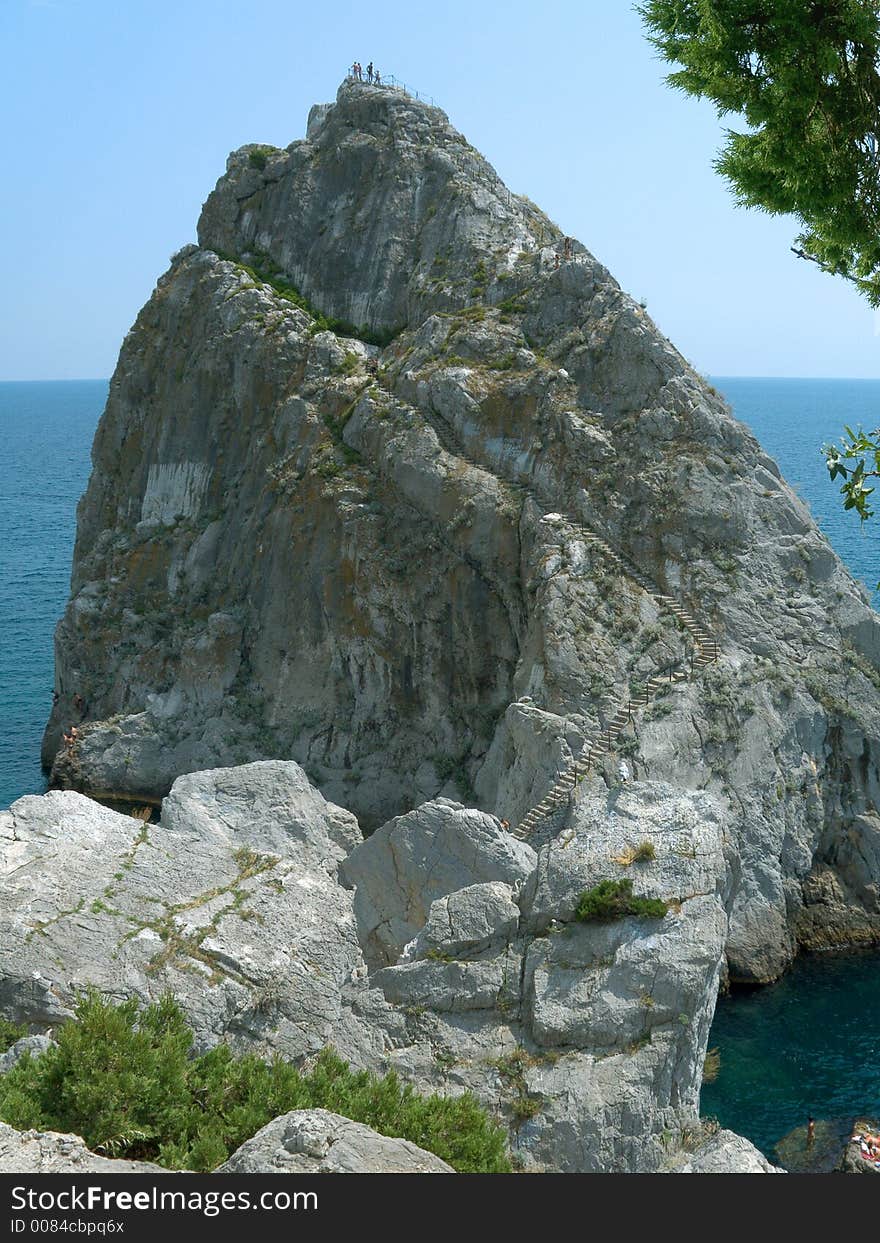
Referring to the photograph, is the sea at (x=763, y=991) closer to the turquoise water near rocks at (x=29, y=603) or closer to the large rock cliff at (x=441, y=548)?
the turquoise water near rocks at (x=29, y=603)

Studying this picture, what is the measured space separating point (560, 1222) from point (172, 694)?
164ft

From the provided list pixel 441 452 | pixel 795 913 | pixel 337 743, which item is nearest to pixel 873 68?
pixel 795 913

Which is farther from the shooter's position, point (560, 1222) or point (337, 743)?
point (337, 743)

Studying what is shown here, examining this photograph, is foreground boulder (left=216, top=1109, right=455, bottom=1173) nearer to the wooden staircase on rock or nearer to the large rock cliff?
the large rock cliff

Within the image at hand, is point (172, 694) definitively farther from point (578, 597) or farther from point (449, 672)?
point (578, 597)

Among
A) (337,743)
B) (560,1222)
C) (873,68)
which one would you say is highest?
(873,68)

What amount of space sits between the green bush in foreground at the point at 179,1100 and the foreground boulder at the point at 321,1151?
1592mm

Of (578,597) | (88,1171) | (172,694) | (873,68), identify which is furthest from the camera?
(172,694)

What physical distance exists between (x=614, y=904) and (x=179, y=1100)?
33.5ft

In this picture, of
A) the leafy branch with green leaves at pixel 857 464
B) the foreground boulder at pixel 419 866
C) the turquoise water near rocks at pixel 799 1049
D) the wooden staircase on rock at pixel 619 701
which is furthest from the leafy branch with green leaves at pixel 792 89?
the wooden staircase on rock at pixel 619 701

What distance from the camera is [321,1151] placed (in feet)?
45.7

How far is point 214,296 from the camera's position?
6444 cm

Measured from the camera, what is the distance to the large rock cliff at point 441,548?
1736 inches

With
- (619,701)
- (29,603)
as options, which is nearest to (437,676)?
(619,701)
